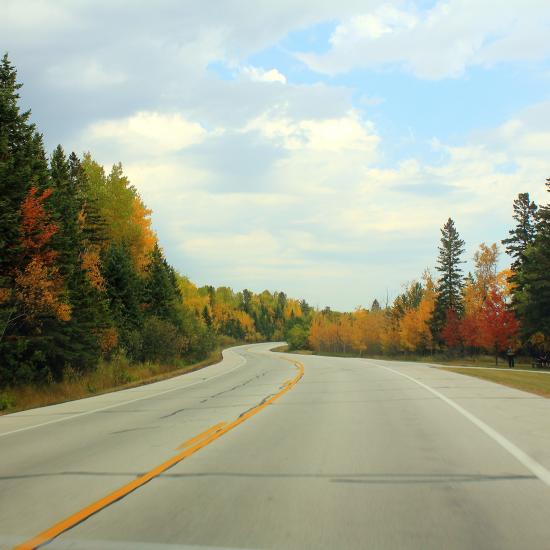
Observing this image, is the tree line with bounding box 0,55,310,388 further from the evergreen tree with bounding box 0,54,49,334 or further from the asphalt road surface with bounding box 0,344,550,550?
the asphalt road surface with bounding box 0,344,550,550

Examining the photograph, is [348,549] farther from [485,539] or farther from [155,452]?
[155,452]

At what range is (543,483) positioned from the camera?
665 centimetres

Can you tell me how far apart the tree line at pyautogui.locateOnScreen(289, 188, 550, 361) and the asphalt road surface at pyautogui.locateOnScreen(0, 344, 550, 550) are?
1523 inches

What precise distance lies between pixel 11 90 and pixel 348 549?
2741cm

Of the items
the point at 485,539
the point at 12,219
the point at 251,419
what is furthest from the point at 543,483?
the point at 12,219

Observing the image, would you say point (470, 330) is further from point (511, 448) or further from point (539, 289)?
point (511, 448)

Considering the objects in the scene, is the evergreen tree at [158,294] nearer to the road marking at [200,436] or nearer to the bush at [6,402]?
the bush at [6,402]

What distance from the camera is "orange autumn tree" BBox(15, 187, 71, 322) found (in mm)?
22641

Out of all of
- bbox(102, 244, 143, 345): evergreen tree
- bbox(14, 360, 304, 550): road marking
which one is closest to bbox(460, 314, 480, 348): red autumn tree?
bbox(102, 244, 143, 345): evergreen tree

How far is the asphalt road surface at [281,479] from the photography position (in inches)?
196

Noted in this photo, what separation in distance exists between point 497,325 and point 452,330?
1168cm

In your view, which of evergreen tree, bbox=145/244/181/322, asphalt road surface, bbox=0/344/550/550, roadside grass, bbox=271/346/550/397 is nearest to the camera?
asphalt road surface, bbox=0/344/550/550

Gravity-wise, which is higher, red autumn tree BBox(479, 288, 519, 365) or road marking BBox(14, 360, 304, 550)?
red autumn tree BBox(479, 288, 519, 365)

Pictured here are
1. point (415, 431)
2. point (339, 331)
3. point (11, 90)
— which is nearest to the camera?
point (415, 431)
